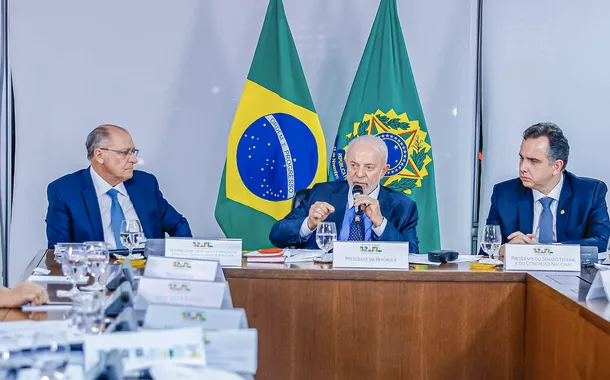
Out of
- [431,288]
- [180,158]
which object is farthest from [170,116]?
[431,288]

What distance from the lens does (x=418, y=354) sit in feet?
9.53

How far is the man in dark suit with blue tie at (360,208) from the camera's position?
11.7ft

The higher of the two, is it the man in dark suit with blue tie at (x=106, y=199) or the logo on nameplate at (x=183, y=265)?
the man in dark suit with blue tie at (x=106, y=199)

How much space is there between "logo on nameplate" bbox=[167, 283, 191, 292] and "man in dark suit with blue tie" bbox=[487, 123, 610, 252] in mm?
2285

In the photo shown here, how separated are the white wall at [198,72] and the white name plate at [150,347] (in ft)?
11.9

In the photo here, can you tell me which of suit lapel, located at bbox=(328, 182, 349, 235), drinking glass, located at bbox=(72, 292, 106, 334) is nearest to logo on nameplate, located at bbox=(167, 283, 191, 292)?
drinking glass, located at bbox=(72, 292, 106, 334)

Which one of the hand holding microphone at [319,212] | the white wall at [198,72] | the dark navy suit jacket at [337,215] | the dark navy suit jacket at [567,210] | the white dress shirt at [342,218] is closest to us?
the hand holding microphone at [319,212]

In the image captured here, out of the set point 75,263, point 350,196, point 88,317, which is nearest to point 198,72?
point 350,196

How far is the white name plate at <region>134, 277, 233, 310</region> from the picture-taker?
1.78m

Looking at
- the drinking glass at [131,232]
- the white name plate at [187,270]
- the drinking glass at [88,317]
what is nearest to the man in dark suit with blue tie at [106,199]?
the drinking glass at [131,232]

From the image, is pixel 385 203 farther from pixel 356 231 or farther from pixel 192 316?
pixel 192 316

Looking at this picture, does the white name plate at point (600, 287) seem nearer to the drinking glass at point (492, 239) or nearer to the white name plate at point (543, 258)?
the white name plate at point (543, 258)

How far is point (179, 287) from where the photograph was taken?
71.8 inches

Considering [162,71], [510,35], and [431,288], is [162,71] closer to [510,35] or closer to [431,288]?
[510,35]
